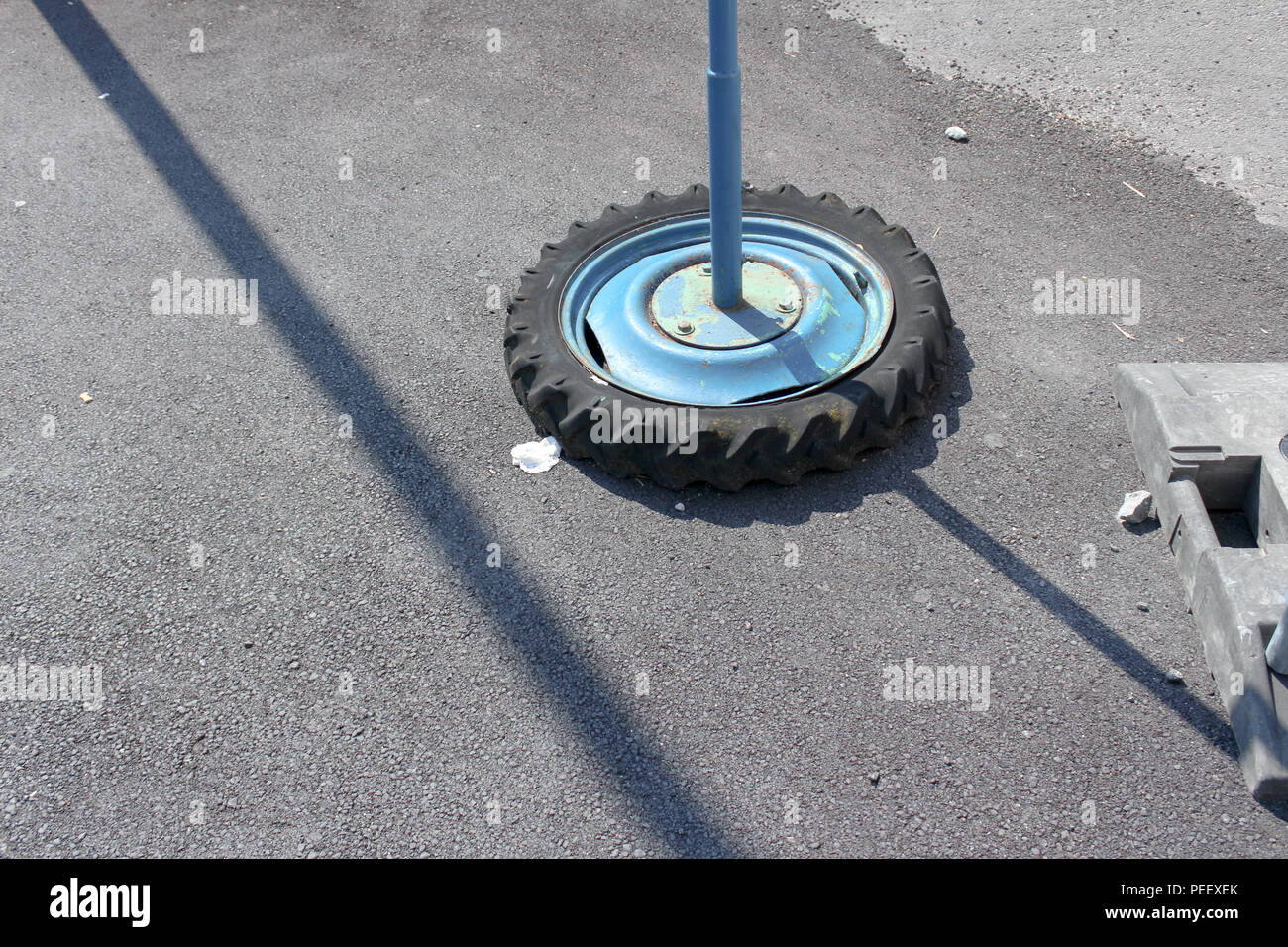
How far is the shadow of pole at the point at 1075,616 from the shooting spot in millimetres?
2781

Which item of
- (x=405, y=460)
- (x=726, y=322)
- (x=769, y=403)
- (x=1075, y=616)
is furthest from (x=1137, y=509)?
(x=405, y=460)

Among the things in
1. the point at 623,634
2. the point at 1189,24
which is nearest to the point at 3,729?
the point at 623,634

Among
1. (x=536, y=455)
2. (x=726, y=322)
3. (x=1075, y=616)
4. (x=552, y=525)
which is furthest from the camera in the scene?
(x=726, y=322)

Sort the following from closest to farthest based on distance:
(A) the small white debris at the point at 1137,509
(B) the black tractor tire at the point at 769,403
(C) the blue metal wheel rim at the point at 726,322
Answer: (A) the small white debris at the point at 1137,509 < (B) the black tractor tire at the point at 769,403 < (C) the blue metal wheel rim at the point at 726,322

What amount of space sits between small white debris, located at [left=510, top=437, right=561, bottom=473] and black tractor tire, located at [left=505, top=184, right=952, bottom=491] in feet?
0.18

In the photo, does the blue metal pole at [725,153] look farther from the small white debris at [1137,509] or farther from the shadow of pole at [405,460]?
the small white debris at [1137,509]

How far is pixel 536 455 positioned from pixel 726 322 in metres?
0.91

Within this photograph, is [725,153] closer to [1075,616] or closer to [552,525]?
[552,525]

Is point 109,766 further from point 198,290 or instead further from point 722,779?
point 198,290

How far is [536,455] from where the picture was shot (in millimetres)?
3762

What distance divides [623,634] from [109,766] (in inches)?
62.0

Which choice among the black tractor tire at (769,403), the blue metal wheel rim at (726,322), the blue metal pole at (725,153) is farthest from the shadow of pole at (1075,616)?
the blue metal pole at (725,153)

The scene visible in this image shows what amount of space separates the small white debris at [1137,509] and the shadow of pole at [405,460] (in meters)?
1.76

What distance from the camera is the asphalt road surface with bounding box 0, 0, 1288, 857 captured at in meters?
2.76
